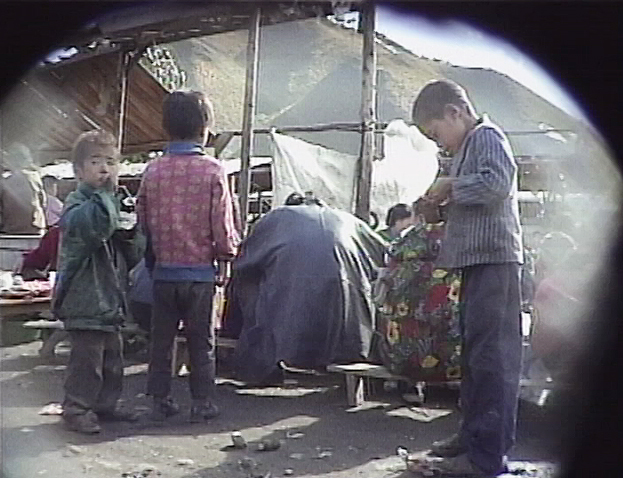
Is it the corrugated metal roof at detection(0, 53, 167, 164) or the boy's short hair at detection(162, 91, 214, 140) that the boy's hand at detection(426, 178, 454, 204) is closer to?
the boy's short hair at detection(162, 91, 214, 140)

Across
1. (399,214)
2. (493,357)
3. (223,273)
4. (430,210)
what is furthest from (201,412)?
(399,214)

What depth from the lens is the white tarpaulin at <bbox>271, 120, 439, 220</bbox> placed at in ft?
22.6

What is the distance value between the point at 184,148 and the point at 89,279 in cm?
67

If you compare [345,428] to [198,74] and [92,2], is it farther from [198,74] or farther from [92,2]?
[198,74]

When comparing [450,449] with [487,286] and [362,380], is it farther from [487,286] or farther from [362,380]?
[362,380]

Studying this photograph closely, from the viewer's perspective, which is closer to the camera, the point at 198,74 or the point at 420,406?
the point at 420,406

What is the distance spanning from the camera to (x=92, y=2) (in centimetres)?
678

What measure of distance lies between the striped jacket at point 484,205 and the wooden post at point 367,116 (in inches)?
97.7

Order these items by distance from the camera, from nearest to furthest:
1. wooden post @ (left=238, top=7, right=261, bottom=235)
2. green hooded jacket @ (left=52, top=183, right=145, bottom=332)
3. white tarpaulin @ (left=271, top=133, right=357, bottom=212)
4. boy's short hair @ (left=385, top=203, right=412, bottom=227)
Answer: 1. green hooded jacket @ (left=52, top=183, right=145, bottom=332)
2. boy's short hair @ (left=385, top=203, right=412, bottom=227)
3. wooden post @ (left=238, top=7, right=261, bottom=235)
4. white tarpaulin @ (left=271, top=133, right=357, bottom=212)

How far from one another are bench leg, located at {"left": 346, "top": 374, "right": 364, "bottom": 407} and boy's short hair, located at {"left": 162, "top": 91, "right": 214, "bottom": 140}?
1.34m

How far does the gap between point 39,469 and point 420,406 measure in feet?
6.17

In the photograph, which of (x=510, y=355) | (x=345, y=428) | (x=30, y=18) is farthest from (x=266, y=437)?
(x=30, y=18)

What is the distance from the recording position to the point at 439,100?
3439 mm

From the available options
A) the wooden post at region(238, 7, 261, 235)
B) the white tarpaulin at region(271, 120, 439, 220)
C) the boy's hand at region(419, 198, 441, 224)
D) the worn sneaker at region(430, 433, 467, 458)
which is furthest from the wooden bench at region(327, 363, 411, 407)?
the white tarpaulin at region(271, 120, 439, 220)
